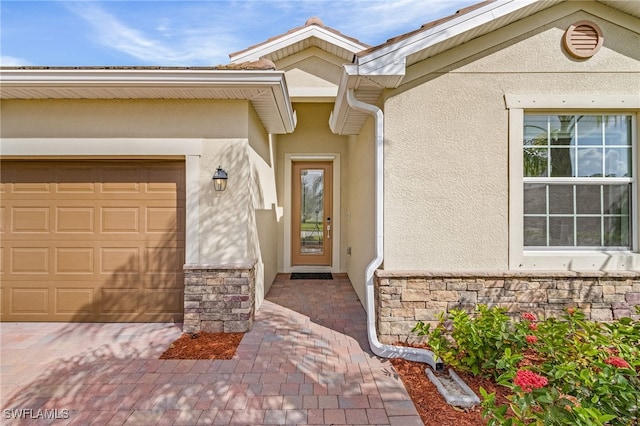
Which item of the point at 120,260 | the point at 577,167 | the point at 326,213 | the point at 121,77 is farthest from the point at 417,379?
the point at 326,213

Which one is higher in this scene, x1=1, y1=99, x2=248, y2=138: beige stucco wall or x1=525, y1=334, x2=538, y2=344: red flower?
x1=1, y1=99, x2=248, y2=138: beige stucco wall

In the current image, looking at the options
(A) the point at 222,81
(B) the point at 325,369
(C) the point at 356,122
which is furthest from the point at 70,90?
(B) the point at 325,369

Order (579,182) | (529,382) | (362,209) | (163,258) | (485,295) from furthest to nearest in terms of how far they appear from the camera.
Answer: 1. (362,209)
2. (163,258)
3. (579,182)
4. (485,295)
5. (529,382)

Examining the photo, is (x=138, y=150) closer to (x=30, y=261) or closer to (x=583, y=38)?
(x=30, y=261)

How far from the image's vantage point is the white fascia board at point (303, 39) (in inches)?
308

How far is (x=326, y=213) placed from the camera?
926 centimetres

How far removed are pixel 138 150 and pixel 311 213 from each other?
513 centimetres

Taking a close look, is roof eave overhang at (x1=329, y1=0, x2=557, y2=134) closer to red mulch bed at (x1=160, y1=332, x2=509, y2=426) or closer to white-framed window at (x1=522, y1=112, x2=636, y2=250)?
white-framed window at (x1=522, y1=112, x2=636, y2=250)

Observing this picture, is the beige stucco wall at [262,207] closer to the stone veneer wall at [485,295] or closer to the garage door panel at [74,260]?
the stone veneer wall at [485,295]

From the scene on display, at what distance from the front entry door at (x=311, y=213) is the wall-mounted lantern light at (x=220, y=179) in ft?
14.3

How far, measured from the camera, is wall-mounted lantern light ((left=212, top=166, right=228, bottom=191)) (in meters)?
4.86

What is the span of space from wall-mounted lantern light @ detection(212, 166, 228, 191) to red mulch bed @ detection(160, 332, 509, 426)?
2.23 meters

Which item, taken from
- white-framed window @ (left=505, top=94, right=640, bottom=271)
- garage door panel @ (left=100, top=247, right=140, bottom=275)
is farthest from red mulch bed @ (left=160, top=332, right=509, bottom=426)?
white-framed window @ (left=505, top=94, right=640, bottom=271)

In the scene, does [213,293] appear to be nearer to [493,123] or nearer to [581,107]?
[493,123]
